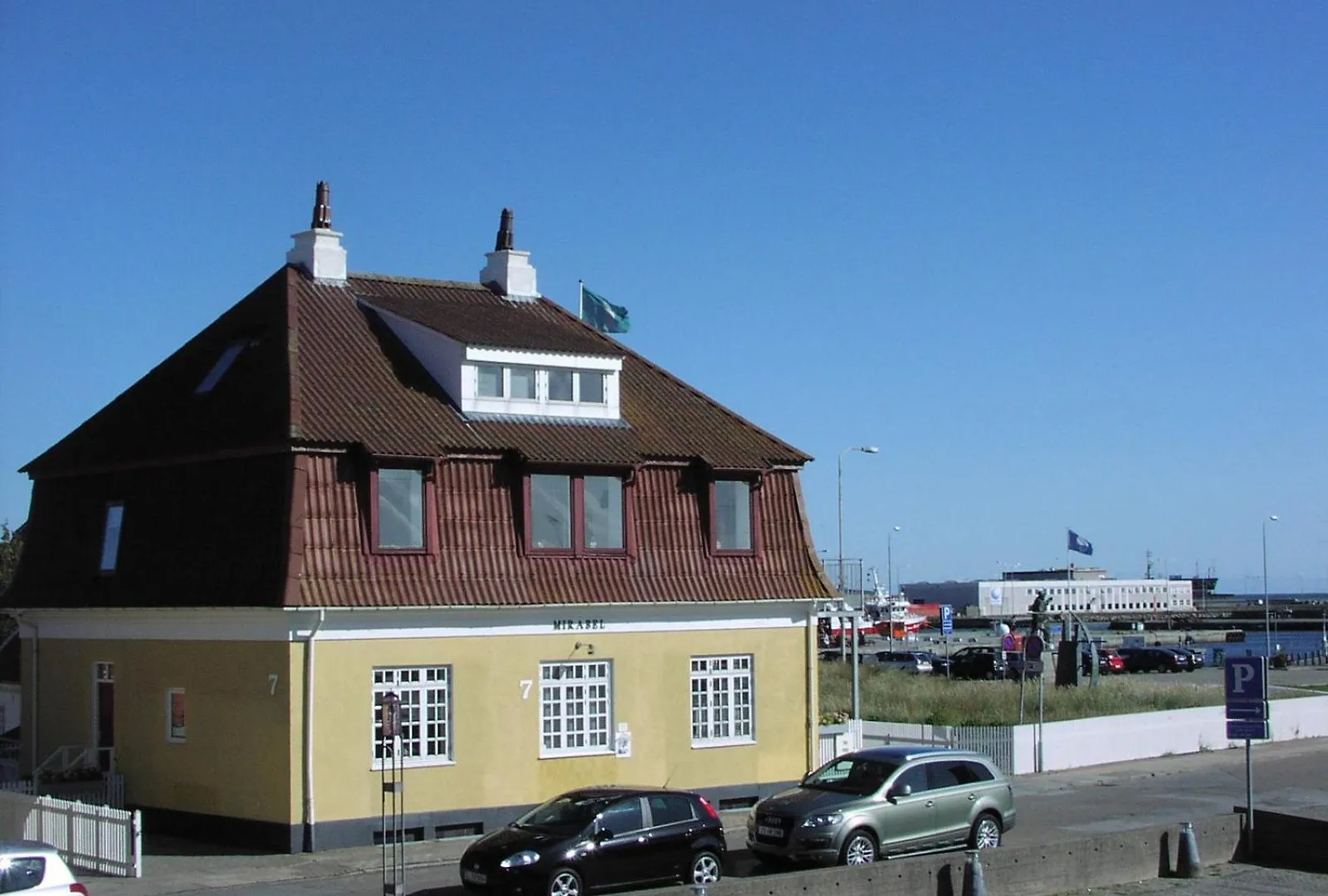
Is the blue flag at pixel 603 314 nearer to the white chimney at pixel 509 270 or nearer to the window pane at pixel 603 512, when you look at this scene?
the white chimney at pixel 509 270

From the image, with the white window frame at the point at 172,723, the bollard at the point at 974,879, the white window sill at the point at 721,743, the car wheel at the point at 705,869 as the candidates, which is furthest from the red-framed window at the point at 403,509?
the bollard at the point at 974,879

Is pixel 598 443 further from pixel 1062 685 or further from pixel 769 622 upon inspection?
pixel 1062 685

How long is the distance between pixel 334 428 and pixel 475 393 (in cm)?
338

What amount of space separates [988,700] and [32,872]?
30950 millimetres

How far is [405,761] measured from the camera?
2592cm

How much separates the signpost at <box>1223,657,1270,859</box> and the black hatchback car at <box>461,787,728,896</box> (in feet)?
26.3

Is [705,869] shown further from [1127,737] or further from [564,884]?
[1127,737]

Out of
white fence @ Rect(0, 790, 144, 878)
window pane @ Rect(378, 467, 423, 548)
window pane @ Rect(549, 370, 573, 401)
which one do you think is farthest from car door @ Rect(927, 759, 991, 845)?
white fence @ Rect(0, 790, 144, 878)

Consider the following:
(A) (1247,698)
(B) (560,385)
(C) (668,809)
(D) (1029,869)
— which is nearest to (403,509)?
(B) (560,385)

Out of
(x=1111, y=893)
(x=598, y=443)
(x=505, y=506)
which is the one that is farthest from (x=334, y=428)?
(x=1111, y=893)

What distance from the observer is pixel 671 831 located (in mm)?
21562

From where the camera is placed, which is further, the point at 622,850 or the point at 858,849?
the point at 858,849

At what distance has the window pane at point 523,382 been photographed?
2934cm

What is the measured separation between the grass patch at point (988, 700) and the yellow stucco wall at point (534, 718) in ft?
20.6
